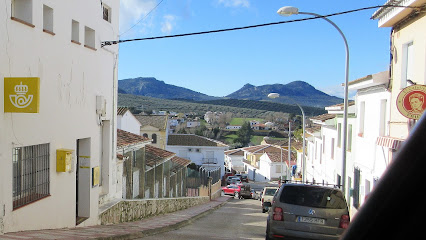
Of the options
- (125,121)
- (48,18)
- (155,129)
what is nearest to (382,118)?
(48,18)

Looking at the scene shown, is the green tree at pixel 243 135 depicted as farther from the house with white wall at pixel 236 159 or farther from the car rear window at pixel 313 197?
the car rear window at pixel 313 197

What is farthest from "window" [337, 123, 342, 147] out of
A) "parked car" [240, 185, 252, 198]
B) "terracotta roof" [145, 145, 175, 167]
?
"parked car" [240, 185, 252, 198]

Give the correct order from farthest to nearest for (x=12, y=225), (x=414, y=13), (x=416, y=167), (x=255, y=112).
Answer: (x=255, y=112)
(x=414, y=13)
(x=12, y=225)
(x=416, y=167)

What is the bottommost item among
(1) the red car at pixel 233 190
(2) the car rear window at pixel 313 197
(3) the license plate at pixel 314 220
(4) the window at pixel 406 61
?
(1) the red car at pixel 233 190

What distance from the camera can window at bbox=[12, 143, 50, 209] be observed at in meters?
8.02

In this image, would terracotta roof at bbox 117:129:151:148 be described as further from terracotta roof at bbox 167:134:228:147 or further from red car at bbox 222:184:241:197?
terracotta roof at bbox 167:134:228:147

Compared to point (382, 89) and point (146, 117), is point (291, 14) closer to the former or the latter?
point (382, 89)

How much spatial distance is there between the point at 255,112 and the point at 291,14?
448 ft

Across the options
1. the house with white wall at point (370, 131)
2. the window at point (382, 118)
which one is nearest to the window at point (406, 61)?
the house with white wall at point (370, 131)

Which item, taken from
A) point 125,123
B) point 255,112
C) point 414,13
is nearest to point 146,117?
point 125,123

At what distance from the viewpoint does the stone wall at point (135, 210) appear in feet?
45.1

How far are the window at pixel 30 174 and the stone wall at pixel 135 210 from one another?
4.17 m

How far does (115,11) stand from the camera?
543 inches

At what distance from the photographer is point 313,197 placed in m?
9.09
